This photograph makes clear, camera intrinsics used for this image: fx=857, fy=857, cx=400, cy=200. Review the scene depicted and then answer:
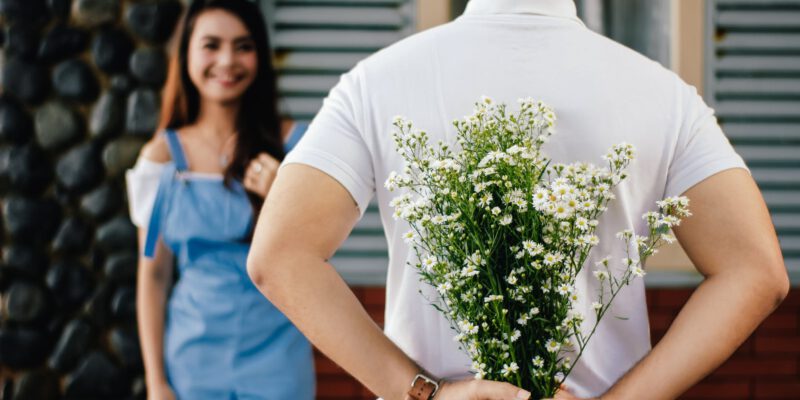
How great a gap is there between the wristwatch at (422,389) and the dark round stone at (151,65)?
279cm

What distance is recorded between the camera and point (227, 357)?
273 cm

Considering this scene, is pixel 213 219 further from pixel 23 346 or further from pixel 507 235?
pixel 23 346

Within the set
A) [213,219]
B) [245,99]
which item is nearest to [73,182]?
[245,99]

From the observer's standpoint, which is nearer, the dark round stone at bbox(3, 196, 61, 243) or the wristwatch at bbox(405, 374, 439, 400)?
the wristwatch at bbox(405, 374, 439, 400)

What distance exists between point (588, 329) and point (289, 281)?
523mm

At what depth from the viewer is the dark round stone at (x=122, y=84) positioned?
389 centimetres

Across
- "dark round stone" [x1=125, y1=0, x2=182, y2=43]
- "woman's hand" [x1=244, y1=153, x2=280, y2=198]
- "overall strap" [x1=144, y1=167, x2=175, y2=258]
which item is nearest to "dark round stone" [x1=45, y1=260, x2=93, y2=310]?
"dark round stone" [x1=125, y1=0, x2=182, y2=43]

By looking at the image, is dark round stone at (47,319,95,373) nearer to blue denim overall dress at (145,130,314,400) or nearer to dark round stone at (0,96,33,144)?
dark round stone at (0,96,33,144)

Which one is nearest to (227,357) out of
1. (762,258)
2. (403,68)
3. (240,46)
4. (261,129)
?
(261,129)

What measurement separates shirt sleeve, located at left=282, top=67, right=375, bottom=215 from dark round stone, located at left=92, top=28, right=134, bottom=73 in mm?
2683

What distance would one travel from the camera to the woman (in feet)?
8.98

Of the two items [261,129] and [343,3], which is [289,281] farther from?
[343,3]

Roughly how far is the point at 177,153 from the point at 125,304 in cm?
126

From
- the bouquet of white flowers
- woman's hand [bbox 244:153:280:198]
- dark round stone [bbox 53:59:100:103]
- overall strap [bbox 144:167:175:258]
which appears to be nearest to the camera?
the bouquet of white flowers
